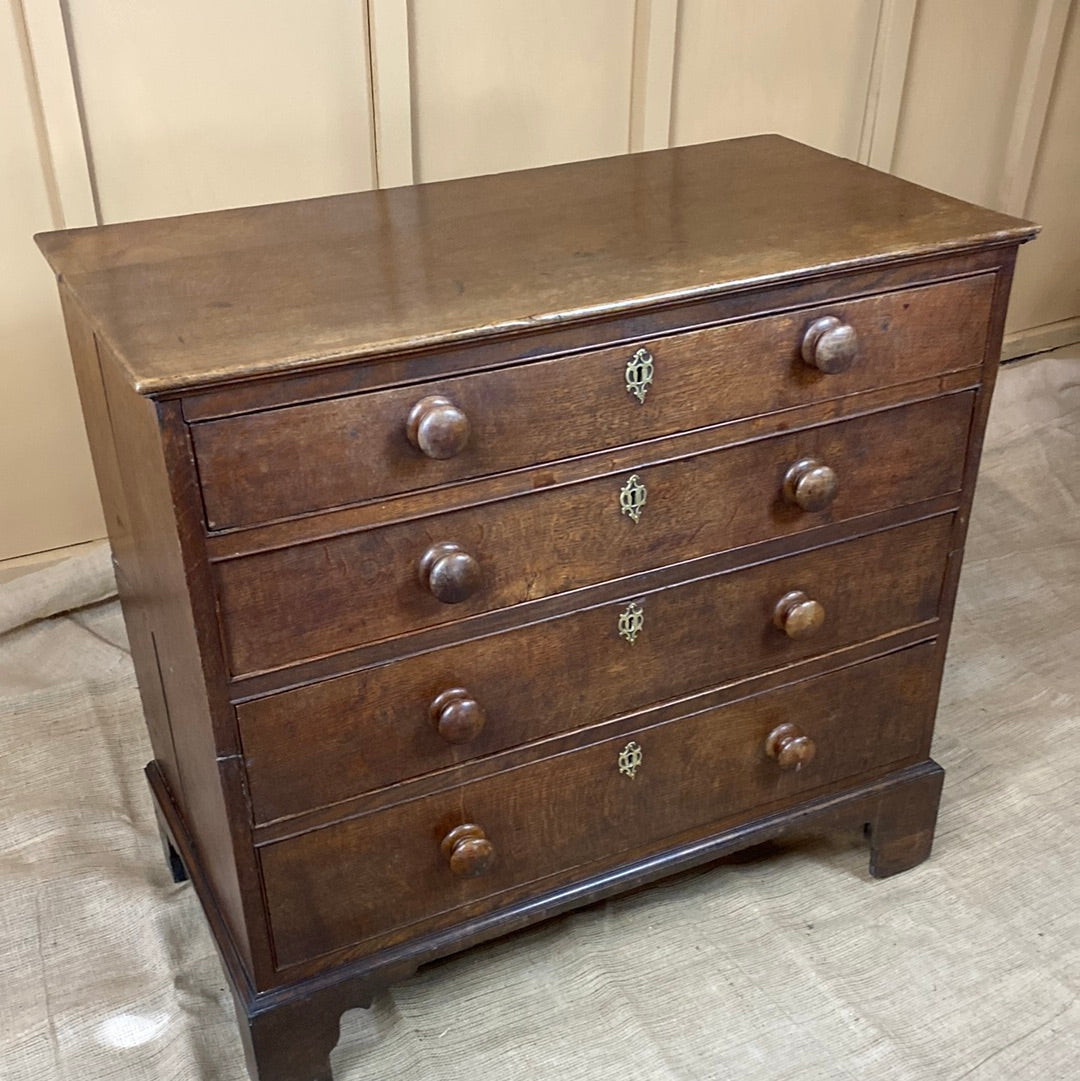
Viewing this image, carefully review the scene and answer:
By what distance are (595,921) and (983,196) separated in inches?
81.5

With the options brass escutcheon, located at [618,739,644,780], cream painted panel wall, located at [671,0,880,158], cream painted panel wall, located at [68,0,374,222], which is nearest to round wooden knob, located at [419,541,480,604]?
brass escutcheon, located at [618,739,644,780]

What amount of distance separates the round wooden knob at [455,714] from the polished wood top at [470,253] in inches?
15.6

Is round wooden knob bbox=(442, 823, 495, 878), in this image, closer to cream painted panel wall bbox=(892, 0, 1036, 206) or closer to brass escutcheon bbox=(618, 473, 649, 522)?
brass escutcheon bbox=(618, 473, 649, 522)

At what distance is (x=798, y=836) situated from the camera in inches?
73.3

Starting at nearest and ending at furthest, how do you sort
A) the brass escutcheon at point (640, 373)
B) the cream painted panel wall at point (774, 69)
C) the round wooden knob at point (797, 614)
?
1. the brass escutcheon at point (640, 373)
2. the round wooden knob at point (797, 614)
3. the cream painted panel wall at point (774, 69)

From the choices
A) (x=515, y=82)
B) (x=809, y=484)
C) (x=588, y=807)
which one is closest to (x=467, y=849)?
(x=588, y=807)

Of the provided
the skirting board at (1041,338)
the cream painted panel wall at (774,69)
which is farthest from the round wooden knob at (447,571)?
the skirting board at (1041,338)

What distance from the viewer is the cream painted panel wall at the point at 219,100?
192 centimetres

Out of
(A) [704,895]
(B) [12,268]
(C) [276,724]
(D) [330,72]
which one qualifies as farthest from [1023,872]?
(B) [12,268]

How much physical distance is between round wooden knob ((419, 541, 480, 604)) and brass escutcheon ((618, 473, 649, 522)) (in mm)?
183

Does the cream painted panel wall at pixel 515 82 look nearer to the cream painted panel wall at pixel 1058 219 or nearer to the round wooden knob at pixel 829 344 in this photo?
the round wooden knob at pixel 829 344

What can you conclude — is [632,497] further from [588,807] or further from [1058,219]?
[1058,219]

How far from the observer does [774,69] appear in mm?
2488

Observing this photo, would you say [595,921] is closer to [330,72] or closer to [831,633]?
[831,633]
